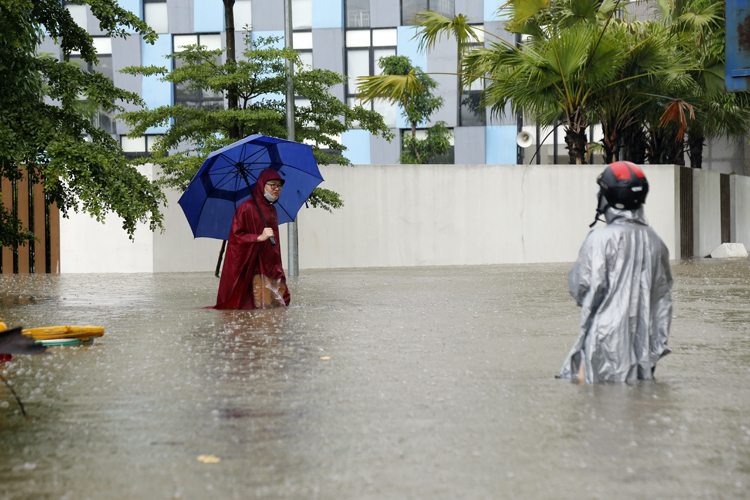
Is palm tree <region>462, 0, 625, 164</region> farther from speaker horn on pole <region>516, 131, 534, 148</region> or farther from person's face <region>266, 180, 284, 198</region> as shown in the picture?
person's face <region>266, 180, 284, 198</region>

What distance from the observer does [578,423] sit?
13.8 feet

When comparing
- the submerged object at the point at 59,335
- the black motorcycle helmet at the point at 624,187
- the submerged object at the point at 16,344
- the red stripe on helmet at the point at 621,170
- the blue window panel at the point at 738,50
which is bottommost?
the submerged object at the point at 59,335

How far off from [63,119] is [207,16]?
25.2 metres

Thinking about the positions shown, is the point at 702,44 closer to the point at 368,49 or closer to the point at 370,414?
the point at 368,49

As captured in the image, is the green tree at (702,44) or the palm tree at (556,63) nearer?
the palm tree at (556,63)

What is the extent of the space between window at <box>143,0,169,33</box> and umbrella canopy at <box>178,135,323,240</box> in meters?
25.6

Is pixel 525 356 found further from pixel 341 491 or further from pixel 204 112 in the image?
pixel 204 112

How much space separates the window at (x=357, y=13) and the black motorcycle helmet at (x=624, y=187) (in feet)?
101

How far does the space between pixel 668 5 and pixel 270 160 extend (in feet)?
47.4

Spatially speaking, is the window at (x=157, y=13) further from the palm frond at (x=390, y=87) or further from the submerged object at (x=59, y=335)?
the submerged object at (x=59, y=335)

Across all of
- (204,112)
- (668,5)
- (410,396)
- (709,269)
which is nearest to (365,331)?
(410,396)

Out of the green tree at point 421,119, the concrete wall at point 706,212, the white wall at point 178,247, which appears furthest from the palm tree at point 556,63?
the green tree at point 421,119

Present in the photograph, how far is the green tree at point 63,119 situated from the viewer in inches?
378

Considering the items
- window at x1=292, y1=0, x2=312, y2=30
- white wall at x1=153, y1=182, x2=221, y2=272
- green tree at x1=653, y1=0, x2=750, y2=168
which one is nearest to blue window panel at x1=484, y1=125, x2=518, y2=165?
window at x1=292, y1=0, x2=312, y2=30
